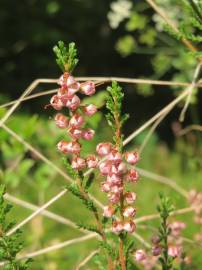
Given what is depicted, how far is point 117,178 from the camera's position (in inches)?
48.0

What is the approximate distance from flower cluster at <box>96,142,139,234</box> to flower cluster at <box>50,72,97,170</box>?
0.07 m

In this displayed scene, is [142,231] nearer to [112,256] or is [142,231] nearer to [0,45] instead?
[112,256]

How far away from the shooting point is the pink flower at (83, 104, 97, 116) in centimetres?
128

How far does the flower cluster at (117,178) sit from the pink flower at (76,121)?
0.25 feet

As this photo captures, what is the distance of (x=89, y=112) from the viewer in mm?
1288

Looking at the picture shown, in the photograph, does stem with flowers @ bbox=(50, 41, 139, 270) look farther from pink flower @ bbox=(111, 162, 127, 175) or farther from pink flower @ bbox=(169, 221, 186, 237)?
pink flower @ bbox=(169, 221, 186, 237)

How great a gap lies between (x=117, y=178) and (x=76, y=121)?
0.50 ft

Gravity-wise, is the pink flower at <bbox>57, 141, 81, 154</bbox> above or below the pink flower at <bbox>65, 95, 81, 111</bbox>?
below

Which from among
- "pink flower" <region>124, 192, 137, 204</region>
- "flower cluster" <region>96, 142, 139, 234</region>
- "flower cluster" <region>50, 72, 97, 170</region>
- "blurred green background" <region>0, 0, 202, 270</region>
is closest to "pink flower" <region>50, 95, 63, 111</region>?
"flower cluster" <region>50, 72, 97, 170</region>

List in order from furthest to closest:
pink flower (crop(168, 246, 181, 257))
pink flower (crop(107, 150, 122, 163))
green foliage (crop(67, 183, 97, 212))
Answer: pink flower (crop(168, 246, 181, 257)) < green foliage (crop(67, 183, 97, 212)) < pink flower (crop(107, 150, 122, 163))

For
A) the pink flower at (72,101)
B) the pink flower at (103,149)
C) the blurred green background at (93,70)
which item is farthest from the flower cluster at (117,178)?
the blurred green background at (93,70)

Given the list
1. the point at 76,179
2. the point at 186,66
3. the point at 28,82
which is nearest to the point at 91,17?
the point at 28,82

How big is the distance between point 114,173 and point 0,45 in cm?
714

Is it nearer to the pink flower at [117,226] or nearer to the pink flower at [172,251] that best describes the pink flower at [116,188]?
the pink flower at [117,226]
